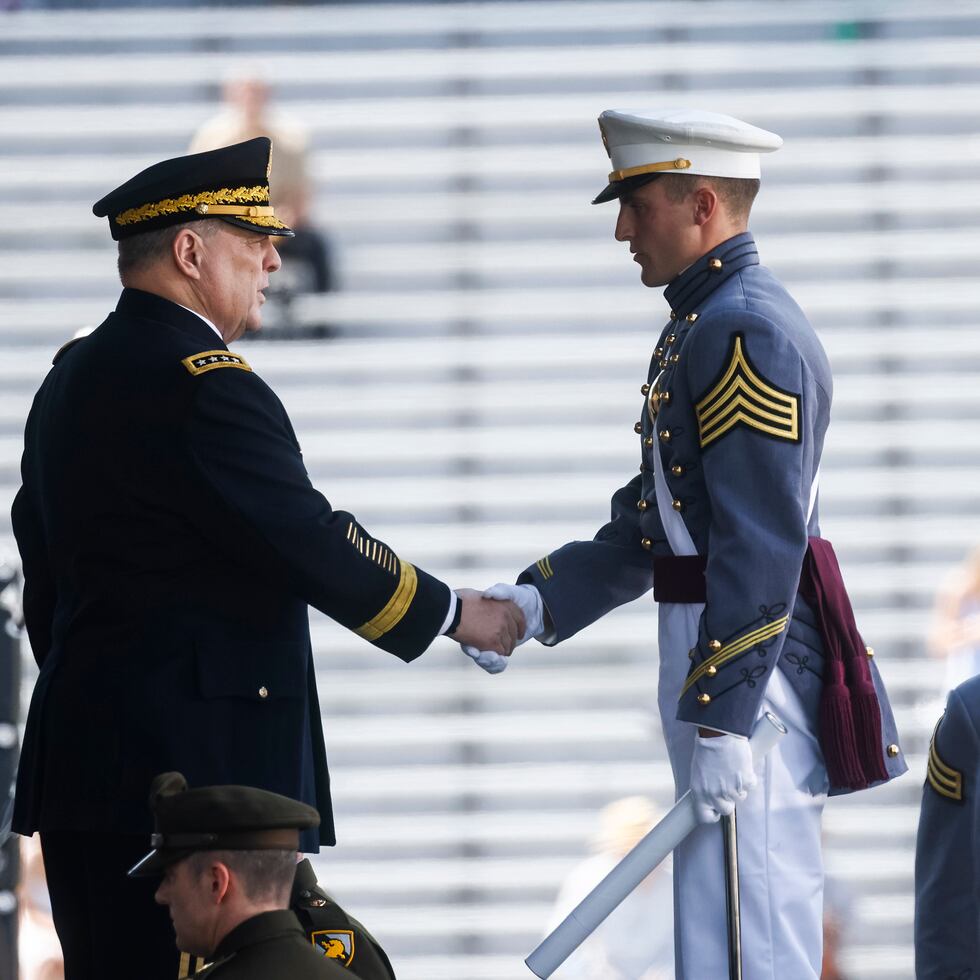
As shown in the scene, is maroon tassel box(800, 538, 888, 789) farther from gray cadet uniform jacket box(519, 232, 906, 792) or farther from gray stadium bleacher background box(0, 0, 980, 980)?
gray stadium bleacher background box(0, 0, 980, 980)

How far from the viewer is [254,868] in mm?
2570

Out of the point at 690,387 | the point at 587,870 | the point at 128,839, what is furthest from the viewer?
the point at 587,870

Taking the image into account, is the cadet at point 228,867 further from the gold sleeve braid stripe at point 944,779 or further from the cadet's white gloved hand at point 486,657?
the gold sleeve braid stripe at point 944,779

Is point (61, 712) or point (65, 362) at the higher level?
point (65, 362)

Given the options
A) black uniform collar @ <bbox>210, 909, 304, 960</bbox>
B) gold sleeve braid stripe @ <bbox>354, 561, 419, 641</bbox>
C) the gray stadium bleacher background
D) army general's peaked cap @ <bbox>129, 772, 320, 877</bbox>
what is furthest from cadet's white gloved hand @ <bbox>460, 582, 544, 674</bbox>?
the gray stadium bleacher background

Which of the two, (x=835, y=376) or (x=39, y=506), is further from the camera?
(x=835, y=376)

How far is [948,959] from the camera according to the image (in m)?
3.02

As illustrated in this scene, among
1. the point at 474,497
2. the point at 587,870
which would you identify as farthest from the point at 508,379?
the point at 587,870

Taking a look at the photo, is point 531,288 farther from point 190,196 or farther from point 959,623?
point 190,196

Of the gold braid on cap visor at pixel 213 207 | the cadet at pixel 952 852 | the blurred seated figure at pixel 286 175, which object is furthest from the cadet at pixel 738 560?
the blurred seated figure at pixel 286 175

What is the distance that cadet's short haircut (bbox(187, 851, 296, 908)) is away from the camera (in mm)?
2564

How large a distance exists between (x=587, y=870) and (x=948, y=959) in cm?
226

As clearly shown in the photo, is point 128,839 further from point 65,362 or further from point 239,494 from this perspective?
point 65,362

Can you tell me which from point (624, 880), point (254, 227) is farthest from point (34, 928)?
point (254, 227)
